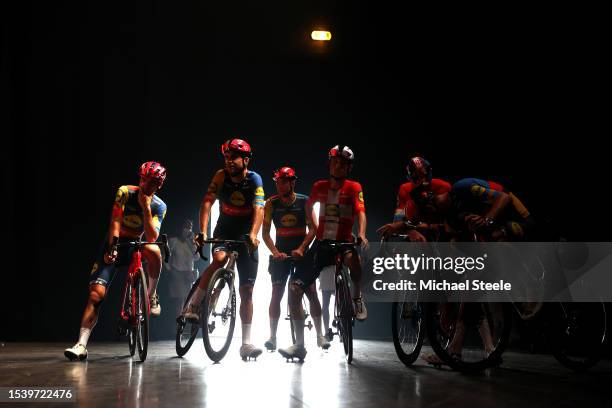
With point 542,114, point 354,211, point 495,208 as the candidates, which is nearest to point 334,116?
point 542,114

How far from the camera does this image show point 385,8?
10.1 metres

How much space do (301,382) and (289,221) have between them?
354cm

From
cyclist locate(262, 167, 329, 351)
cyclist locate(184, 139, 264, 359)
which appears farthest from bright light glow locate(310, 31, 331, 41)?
cyclist locate(184, 139, 264, 359)

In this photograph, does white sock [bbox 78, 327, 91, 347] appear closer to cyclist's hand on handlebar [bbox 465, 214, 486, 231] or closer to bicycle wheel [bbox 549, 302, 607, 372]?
cyclist's hand on handlebar [bbox 465, 214, 486, 231]

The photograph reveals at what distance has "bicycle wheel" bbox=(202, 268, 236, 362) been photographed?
5609 mm

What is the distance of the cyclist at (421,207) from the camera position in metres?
5.65

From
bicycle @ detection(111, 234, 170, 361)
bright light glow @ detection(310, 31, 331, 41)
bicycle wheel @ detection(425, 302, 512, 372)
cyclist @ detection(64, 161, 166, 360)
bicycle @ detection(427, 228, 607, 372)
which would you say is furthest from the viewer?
bright light glow @ detection(310, 31, 331, 41)

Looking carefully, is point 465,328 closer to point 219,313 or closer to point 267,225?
point 219,313

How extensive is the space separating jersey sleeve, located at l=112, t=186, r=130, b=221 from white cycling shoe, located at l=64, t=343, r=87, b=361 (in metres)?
1.08

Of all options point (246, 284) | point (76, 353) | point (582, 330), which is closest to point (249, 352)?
point (246, 284)

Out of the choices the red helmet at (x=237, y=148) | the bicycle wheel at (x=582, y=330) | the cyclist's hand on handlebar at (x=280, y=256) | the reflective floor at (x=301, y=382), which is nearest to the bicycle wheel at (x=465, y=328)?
the reflective floor at (x=301, y=382)

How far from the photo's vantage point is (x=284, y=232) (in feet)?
25.7

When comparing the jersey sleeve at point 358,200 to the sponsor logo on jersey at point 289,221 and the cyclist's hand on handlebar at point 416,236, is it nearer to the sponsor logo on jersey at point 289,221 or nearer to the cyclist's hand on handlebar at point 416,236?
the cyclist's hand on handlebar at point 416,236

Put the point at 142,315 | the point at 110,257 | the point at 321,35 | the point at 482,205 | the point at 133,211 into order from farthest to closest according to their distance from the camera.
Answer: the point at 321,35 → the point at 133,211 → the point at 110,257 → the point at 142,315 → the point at 482,205
